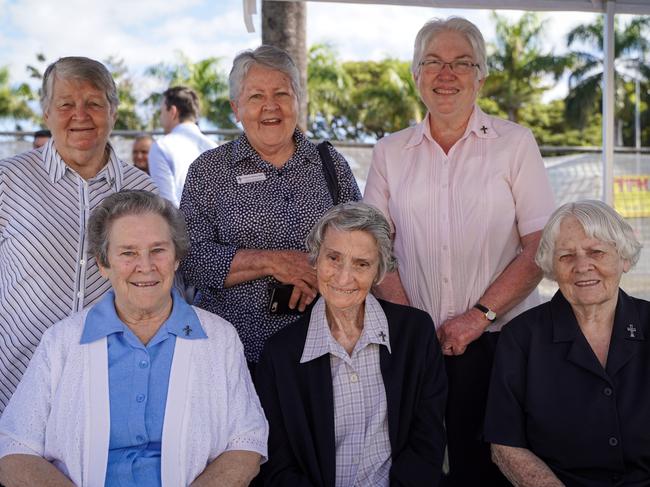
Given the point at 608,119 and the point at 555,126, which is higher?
the point at 555,126

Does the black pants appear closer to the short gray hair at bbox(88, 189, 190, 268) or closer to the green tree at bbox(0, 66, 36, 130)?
the short gray hair at bbox(88, 189, 190, 268)

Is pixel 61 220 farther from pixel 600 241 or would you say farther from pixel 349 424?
pixel 600 241

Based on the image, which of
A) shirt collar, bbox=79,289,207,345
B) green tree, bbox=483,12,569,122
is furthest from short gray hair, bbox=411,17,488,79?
green tree, bbox=483,12,569,122

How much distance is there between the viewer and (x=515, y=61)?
3984 cm

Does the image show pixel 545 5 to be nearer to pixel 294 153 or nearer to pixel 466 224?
pixel 466 224

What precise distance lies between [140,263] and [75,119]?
86 cm

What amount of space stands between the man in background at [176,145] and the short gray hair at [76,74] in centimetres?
200

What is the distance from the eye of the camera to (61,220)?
3.14 meters

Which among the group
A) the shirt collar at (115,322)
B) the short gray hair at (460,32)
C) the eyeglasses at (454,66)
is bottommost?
the shirt collar at (115,322)

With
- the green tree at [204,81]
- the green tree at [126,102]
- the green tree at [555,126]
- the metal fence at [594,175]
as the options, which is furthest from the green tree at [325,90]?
the metal fence at [594,175]

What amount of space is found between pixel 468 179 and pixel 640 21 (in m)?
38.5

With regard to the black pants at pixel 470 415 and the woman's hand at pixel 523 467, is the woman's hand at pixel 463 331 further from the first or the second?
the woman's hand at pixel 523 467

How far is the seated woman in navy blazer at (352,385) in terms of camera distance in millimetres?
2850

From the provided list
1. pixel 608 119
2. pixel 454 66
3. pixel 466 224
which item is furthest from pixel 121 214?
pixel 608 119
